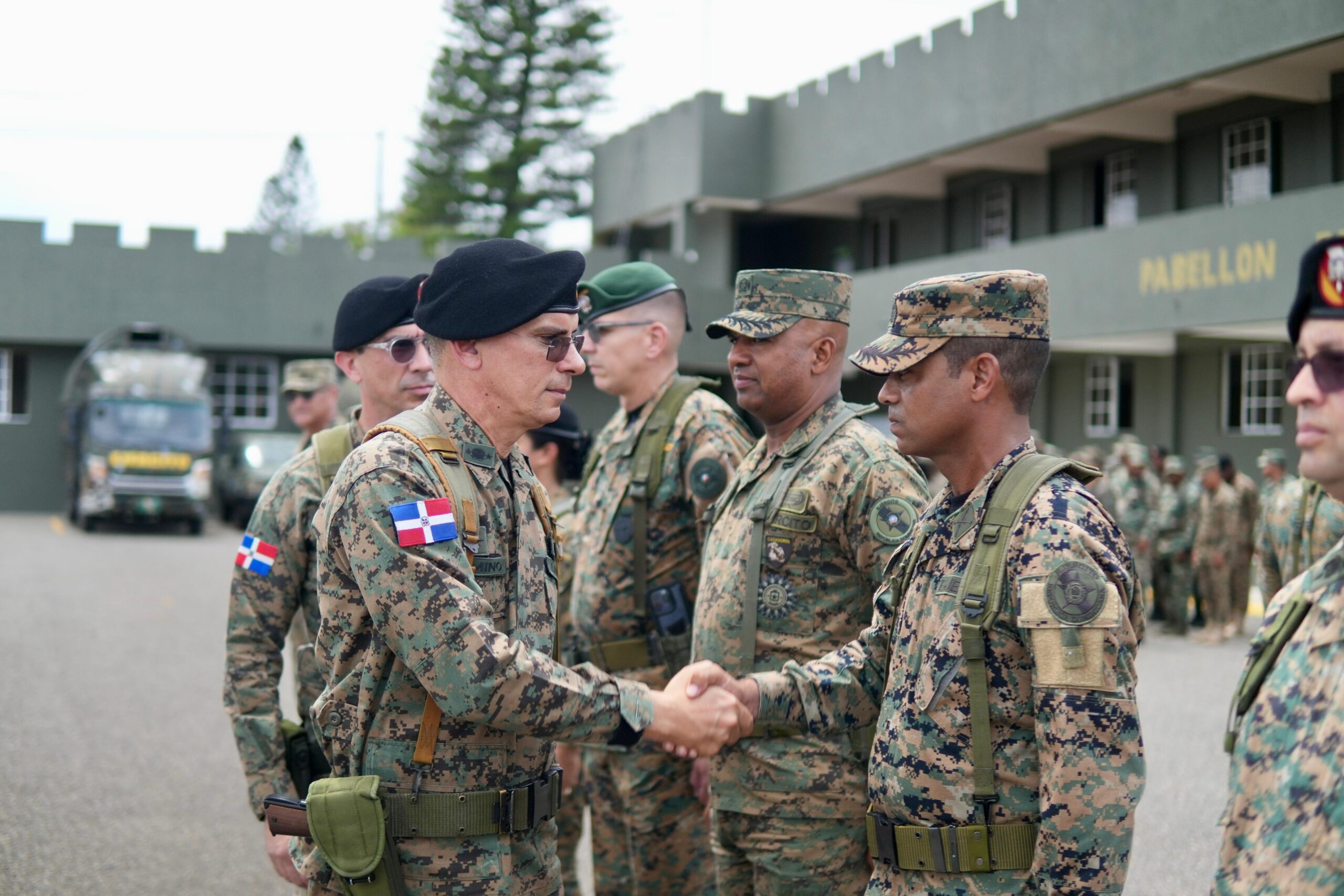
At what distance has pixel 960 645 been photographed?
264 centimetres

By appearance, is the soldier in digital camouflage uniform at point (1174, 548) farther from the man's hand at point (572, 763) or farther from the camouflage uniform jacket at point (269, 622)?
the camouflage uniform jacket at point (269, 622)

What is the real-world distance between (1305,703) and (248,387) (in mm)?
30433

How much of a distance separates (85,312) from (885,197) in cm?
1817

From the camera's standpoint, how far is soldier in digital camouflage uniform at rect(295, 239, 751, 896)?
8.77ft

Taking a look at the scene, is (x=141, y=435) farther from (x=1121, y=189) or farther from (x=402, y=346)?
(x=402, y=346)

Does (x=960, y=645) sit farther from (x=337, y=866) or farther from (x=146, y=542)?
(x=146, y=542)

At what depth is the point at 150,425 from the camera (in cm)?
2394

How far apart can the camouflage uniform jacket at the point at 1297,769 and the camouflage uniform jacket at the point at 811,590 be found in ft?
5.44

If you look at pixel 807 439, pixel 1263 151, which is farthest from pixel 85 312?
pixel 807 439

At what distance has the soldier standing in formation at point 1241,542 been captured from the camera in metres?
14.1

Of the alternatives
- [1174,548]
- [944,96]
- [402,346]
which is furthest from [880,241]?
[402,346]

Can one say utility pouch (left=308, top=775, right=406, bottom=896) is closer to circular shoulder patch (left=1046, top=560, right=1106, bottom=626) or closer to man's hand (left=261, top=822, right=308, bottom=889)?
man's hand (left=261, top=822, right=308, bottom=889)

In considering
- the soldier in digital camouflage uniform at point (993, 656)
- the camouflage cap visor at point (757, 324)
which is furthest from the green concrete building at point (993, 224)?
the soldier in digital camouflage uniform at point (993, 656)

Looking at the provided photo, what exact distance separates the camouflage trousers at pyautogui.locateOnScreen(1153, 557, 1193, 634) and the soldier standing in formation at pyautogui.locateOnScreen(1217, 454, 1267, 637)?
0.57 metres
